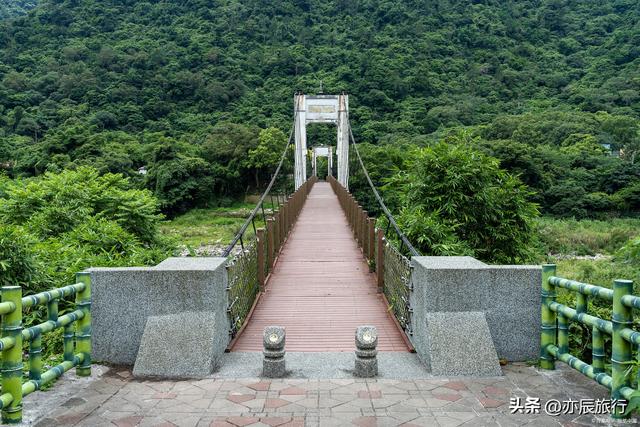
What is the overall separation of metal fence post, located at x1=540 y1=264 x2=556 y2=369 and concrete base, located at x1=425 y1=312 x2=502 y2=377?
31cm

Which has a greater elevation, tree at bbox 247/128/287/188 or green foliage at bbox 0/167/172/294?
tree at bbox 247/128/287/188

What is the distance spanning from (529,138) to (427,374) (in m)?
36.0

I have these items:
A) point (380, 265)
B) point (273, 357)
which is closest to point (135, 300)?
point (273, 357)

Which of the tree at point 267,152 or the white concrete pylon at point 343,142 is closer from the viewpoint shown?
the white concrete pylon at point 343,142

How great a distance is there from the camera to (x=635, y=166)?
3189 centimetres

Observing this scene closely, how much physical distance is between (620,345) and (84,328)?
288 cm

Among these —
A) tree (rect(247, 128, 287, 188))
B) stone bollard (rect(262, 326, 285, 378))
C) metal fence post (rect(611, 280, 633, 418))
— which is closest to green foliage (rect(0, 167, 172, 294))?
stone bollard (rect(262, 326, 285, 378))

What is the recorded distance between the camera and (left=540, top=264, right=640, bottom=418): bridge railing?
2557 mm

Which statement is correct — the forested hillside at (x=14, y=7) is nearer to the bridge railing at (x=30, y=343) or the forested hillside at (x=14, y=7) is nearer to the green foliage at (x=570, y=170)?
the green foliage at (x=570, y=170)

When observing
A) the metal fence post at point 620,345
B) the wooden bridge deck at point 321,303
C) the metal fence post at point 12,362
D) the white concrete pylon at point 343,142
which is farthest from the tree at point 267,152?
the metal fence post at point 620,345

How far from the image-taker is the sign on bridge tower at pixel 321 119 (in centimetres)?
2499

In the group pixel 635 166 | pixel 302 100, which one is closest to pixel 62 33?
pixel 302 100

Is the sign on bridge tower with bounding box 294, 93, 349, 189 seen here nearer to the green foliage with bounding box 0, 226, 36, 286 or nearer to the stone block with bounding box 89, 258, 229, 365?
the green foliage with bounding box 0, 226, 36, 286

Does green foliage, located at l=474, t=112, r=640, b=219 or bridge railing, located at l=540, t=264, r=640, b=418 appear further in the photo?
green foliage, located at l=474, t=112, r=640, b=219
